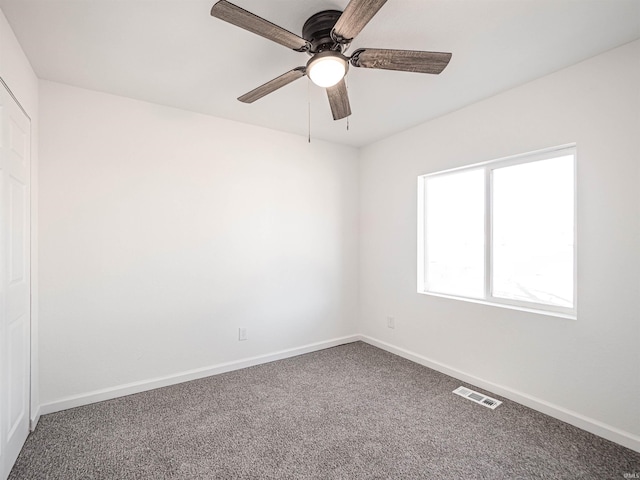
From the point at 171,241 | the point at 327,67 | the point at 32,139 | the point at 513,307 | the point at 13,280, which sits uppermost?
the point at 327,67

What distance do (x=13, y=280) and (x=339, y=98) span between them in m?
2.23

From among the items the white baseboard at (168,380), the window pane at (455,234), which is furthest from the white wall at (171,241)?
the window pane at (455,234)

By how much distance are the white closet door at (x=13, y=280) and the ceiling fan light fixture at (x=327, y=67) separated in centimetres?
162

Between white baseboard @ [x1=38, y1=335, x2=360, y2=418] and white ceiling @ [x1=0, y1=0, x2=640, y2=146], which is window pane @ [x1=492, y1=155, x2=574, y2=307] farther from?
white baseboard @ [x1=38, y1=335, x2=360, y2=418]

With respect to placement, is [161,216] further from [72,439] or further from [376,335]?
[376,335]

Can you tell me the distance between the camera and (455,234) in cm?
322

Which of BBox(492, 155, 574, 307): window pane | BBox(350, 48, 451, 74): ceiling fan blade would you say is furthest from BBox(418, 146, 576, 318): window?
BBox(350, 48, 451, 74): ceiling fan blade

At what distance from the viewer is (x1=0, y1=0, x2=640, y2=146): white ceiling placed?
1.70 m

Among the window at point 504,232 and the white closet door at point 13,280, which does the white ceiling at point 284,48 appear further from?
the window at point 504,232

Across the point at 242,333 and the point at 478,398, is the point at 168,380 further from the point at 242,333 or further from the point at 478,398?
the point at 478,398

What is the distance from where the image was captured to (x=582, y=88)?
7.29ft

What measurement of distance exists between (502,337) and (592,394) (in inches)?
25.3

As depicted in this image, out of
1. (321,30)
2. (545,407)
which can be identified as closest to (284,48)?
(321,30)

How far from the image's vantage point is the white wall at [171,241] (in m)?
2.48
